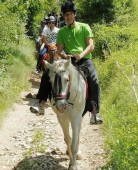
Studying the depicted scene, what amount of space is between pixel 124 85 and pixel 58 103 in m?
4.95

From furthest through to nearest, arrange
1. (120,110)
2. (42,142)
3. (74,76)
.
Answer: (120,110) → (42,142) → (74,76)

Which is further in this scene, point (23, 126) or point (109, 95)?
point (109, 95)

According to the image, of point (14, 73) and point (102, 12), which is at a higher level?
point (102, 12)

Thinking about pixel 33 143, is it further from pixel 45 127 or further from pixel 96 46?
pixel 96 46

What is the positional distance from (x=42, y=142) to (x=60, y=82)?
9.49ft

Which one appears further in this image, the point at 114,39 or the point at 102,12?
the point at 102,12

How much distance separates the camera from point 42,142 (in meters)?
7.84

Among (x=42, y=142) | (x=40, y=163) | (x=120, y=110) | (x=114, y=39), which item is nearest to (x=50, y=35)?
(x=120, y=110)

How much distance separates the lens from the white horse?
5.30 meters

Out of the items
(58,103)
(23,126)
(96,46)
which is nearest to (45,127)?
(23,126)

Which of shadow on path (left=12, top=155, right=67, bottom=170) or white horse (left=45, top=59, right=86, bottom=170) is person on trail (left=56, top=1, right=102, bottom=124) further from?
shadow on path (left=12, top=155, right=67, bottom=170)

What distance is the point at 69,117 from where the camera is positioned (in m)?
6.05

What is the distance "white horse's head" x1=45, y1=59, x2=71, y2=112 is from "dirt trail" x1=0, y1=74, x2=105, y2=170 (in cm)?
170

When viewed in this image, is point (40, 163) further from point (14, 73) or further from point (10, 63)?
point (10, 63)
